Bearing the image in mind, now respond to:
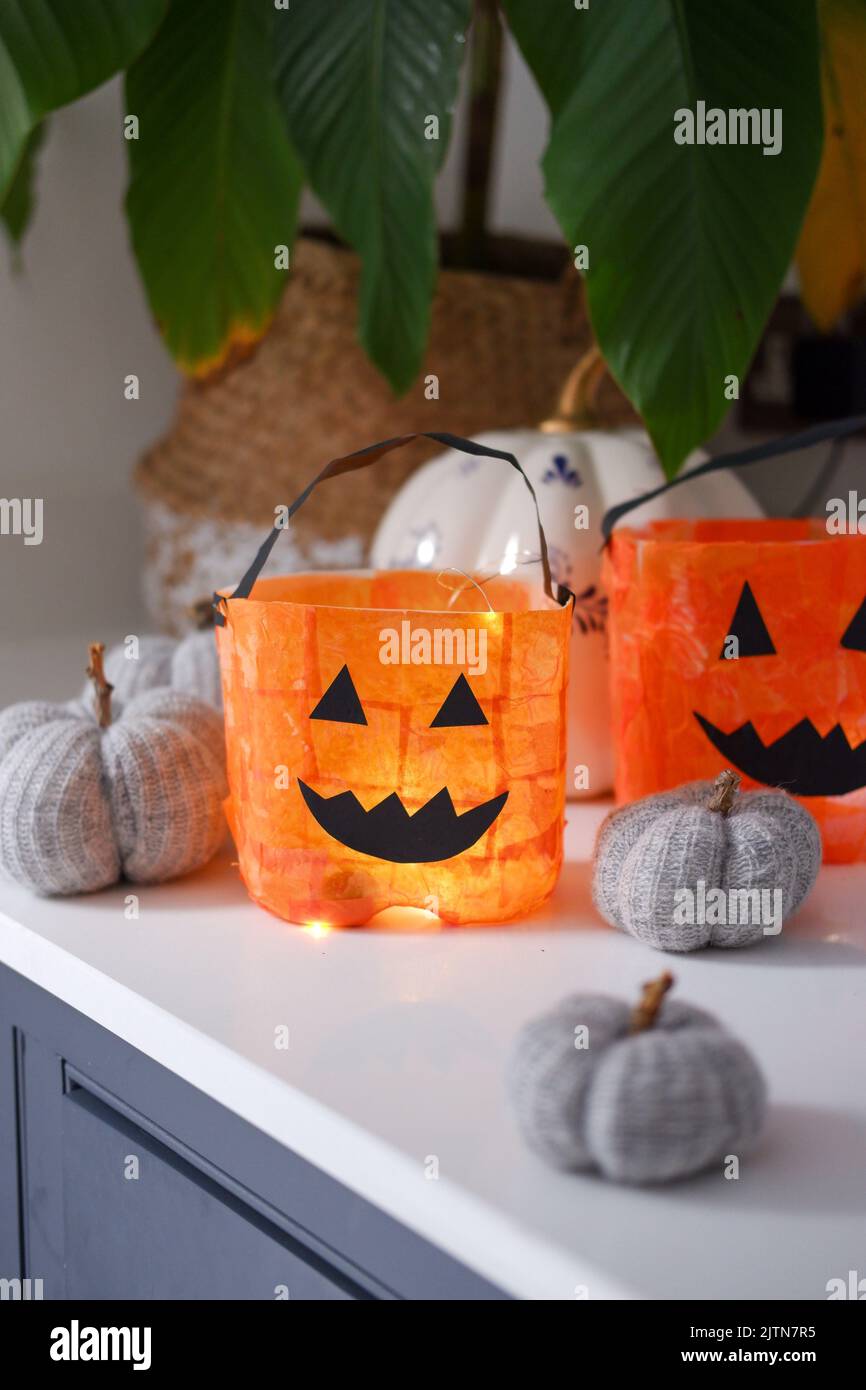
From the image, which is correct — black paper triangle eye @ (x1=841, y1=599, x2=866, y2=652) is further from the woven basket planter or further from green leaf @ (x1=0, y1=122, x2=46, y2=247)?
green leaf @ (x1=0, y1=122, x2=46, y2=247)

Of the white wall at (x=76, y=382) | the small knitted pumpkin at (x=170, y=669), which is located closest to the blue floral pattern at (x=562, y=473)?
the small knitted pumpkin at (x=170, y=669)

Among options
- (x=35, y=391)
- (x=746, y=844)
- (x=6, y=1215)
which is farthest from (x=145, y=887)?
(x=35, y=391)

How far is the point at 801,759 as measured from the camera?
2.02ft

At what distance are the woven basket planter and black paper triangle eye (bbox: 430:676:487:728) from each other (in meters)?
Answer: 0.57

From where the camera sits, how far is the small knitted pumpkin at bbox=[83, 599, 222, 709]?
0.73 metres

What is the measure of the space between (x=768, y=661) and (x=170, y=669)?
0.37 m

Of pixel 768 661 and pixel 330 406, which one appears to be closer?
pixel 768 661

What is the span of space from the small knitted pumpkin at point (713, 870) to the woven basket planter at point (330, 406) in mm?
612

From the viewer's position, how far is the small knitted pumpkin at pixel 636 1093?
1.08ft

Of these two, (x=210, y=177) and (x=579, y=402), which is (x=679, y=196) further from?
(x=210, y=177)

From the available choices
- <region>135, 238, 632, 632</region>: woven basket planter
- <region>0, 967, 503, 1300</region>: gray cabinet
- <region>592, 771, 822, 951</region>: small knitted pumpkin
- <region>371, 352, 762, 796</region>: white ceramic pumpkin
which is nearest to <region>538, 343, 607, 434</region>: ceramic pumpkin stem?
<region>371, 352, 762, 796</region>: white ceramic pumpkin

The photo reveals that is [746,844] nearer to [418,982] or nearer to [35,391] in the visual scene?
[418,982]

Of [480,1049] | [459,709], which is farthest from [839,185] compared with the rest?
[480,1049]

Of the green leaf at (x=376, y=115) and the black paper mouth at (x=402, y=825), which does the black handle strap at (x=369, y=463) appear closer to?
the black paper mouth at (x=402, y=825)
